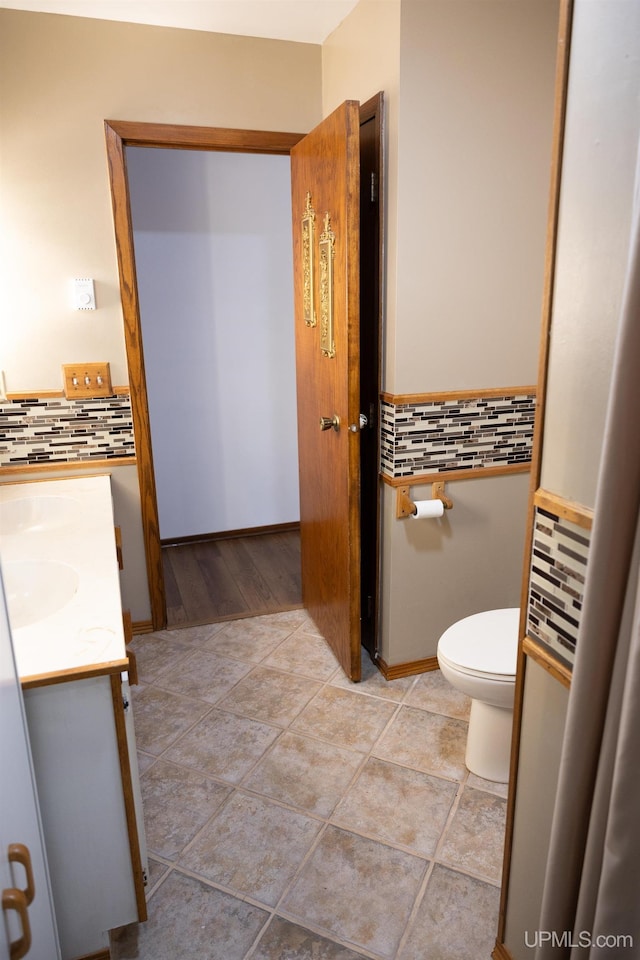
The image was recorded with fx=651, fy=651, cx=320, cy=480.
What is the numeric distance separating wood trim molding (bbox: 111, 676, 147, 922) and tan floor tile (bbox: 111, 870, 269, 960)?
14 cm

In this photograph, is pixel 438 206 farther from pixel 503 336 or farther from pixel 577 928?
pixel 577 928

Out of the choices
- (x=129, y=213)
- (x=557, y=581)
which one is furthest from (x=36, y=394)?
(x=557, y=581)

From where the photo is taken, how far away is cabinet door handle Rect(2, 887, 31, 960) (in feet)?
2.47

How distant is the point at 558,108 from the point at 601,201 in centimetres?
19

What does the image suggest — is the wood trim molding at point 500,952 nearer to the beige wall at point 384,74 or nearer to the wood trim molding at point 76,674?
the wood trim molding at point 76,674

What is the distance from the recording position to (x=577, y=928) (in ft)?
3.16

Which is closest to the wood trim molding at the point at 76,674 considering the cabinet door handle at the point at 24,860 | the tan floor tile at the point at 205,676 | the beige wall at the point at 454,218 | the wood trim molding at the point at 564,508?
the cabinet door handle at the point at 24,860

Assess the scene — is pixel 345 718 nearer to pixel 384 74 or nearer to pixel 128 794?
pixel 128 794

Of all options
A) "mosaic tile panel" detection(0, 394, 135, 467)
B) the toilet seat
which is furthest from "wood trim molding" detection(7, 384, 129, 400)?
the toilet seat

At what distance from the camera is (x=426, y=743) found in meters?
2.24

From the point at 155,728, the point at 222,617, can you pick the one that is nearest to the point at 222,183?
the point at 222,617

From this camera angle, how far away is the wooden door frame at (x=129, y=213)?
2.52 m

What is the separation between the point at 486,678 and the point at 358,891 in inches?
25.8

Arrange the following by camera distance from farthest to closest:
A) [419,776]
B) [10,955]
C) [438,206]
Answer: [438,206] < [419,776] < [10,955]
